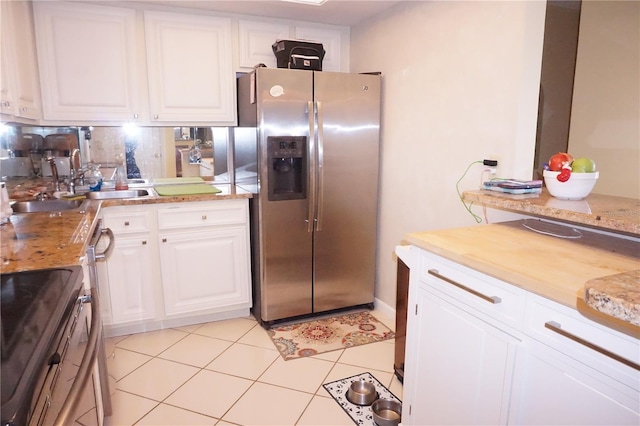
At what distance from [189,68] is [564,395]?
2.70 m

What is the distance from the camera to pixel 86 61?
2543 mm

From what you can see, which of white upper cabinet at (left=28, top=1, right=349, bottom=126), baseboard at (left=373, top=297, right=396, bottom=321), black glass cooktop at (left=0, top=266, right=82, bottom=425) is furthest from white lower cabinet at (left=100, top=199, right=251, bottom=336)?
black glass cooktop at (left=0, top=266, right=82, bottom=425)

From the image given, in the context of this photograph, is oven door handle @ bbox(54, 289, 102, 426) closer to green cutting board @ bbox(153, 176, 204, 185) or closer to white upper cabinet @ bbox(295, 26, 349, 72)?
green cutting board @ bbox(153, 176, 204, 185)

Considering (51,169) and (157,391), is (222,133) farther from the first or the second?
(157,391)

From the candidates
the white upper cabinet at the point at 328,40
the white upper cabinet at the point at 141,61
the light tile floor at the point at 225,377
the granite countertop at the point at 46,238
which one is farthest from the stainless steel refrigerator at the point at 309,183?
the granite countertop at the point at 46,238

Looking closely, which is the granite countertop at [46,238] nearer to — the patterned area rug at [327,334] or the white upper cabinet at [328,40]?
the patterned area rug at [327,334]

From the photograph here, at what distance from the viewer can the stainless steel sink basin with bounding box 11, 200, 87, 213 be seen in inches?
88.6

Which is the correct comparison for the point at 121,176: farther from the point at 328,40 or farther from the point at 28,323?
the point at 28,323

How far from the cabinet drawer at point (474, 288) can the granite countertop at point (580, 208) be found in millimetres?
396

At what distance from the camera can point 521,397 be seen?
115 centimetres

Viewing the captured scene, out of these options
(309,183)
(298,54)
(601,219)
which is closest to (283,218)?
(309,183)

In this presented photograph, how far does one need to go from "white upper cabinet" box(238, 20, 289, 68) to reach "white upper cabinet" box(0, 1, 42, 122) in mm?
1243

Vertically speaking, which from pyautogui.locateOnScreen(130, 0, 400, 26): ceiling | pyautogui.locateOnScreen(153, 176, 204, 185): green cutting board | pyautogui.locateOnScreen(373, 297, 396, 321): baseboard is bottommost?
pyautogui.locateOnScreen(373, 297, 396, 321): baseboard

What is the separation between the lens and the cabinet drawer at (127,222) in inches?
97.1
